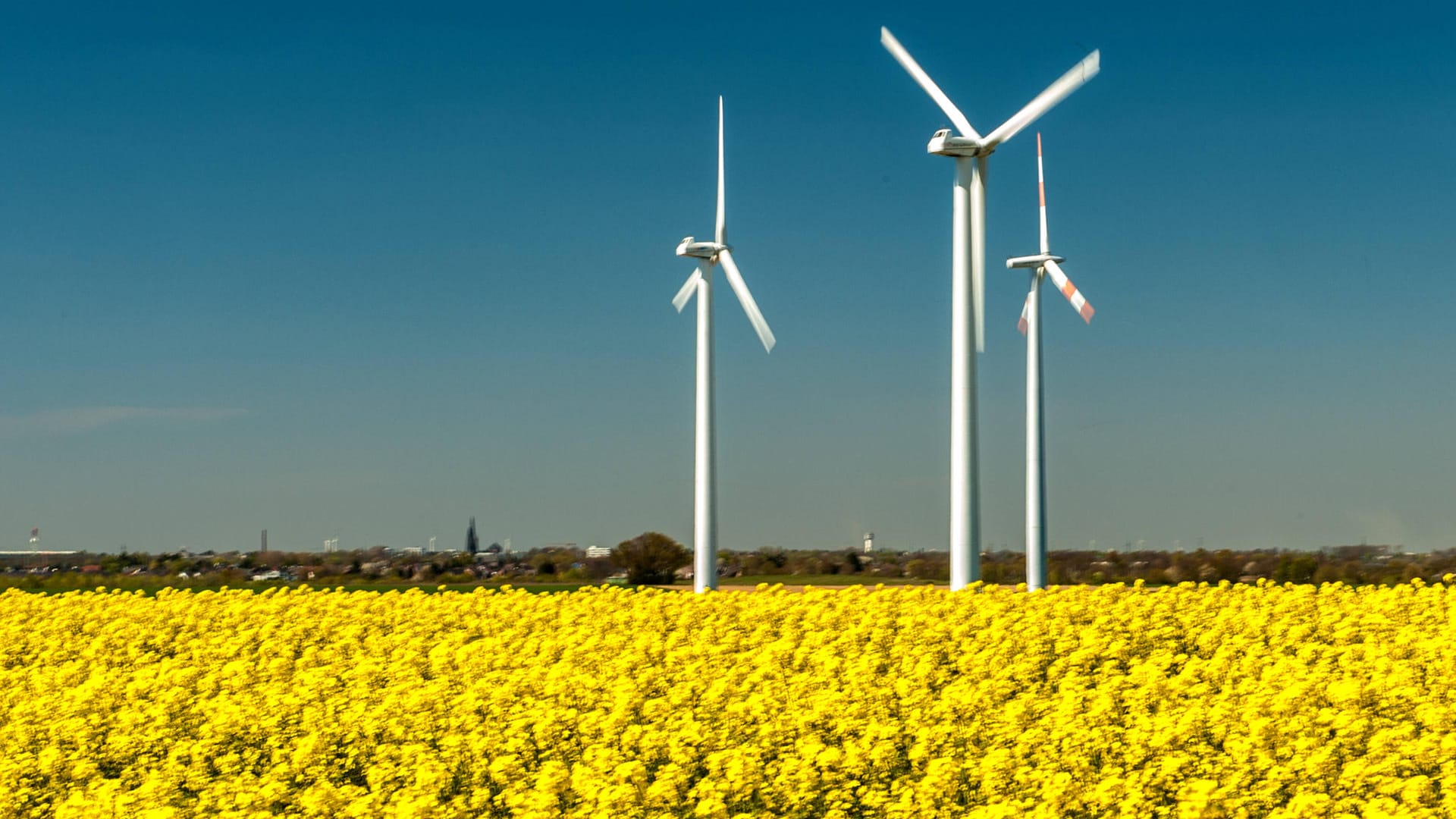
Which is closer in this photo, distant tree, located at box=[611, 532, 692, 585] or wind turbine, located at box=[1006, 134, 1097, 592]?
wind turbine, located at box=[1006, 134, 1097, 592]

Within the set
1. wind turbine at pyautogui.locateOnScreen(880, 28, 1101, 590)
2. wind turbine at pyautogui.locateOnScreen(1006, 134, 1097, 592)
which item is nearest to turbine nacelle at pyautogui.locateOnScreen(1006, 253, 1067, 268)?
wind turbine at pyautogui.locateOnScreen(1006, 134, 1097, 592)

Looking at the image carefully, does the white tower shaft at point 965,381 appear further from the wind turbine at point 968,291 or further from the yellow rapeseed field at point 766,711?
the yellow rapeseed field at point 766,711

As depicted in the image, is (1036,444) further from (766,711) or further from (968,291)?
(766,711)

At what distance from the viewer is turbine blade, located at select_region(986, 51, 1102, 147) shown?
1141 inches

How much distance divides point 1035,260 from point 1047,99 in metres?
13.1

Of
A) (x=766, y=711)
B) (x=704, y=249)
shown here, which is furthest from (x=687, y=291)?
(x=766, y=711)

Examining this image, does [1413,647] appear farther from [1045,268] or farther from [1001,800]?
[1045,268]

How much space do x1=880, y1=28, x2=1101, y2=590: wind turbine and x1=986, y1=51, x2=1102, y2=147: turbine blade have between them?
2cm

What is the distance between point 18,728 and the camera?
15.8m

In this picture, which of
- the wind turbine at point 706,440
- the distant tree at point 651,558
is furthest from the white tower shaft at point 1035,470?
the distant tree at point 651,558

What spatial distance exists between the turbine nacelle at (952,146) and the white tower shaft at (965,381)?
1.48 feet

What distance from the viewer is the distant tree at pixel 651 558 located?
2015 inches

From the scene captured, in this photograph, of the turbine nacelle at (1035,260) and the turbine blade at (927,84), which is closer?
the turbine blade at (927,84)

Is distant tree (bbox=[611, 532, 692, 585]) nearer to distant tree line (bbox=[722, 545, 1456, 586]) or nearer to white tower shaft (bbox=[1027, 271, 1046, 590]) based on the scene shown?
distant tree line (bbox=[722, 545, 1456, 586])
